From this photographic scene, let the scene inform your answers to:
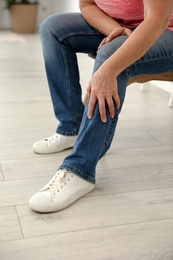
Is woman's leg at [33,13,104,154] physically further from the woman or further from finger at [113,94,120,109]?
finger at [113,94,120,109]

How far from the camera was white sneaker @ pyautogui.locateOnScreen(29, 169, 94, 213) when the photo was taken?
48.0 inches

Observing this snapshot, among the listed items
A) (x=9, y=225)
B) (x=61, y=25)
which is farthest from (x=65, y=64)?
(x=9, y=225)

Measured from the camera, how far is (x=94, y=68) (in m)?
1.29

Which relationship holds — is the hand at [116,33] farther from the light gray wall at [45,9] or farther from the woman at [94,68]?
the light gray wall at [45,9]

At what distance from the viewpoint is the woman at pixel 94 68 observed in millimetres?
1184

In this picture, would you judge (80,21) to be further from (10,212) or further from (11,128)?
(10,212)

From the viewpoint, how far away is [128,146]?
1739 millimetres

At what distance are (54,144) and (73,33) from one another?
16.3 inches

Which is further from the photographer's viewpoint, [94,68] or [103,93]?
[94,68]

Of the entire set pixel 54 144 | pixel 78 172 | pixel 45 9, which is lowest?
pixel 45 9

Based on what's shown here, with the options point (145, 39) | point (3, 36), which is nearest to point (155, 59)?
point (145, 39)

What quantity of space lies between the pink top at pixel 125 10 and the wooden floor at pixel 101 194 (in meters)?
0.49

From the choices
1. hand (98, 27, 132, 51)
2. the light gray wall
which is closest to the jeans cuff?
hand (98, 27, 132, 51)

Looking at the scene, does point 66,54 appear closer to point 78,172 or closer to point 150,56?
point 150,56
